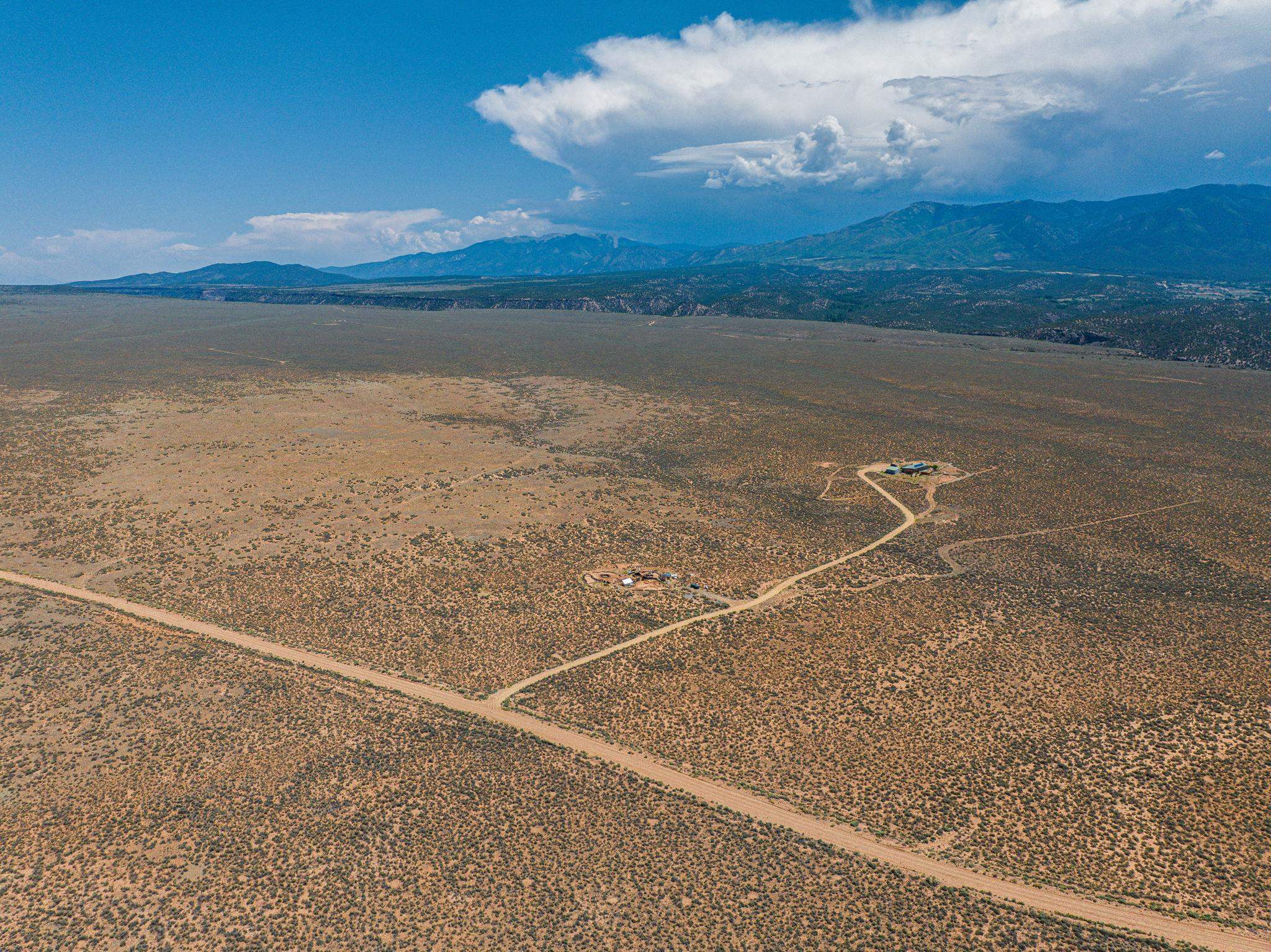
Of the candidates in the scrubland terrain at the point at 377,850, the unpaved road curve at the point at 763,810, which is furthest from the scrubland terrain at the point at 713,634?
the unpaved road curve at the point at 763,810

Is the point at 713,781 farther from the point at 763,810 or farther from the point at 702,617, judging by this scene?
the point at 702,617

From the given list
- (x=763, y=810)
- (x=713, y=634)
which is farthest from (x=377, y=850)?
(x=713, y=634)

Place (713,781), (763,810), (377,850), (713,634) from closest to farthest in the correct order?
(377,850) < (763,810) < (713,781) < (713,634)

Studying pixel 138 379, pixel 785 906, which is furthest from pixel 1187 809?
pixel 138 379

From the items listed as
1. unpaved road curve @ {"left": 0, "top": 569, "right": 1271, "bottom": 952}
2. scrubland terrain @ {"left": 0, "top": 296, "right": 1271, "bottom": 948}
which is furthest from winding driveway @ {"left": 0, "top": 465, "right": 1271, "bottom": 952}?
scrubland terrain @ {"left": 0, "top": 296, "right": 1271, "bottom": 948}

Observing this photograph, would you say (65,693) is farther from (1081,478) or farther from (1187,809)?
(1081,478)

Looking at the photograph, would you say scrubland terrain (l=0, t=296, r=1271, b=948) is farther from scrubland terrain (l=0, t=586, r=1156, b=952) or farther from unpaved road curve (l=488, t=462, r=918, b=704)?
unpaved road curve (l=488, t=462, r=918, b=704)

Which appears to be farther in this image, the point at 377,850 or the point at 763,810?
the point at 763,810
